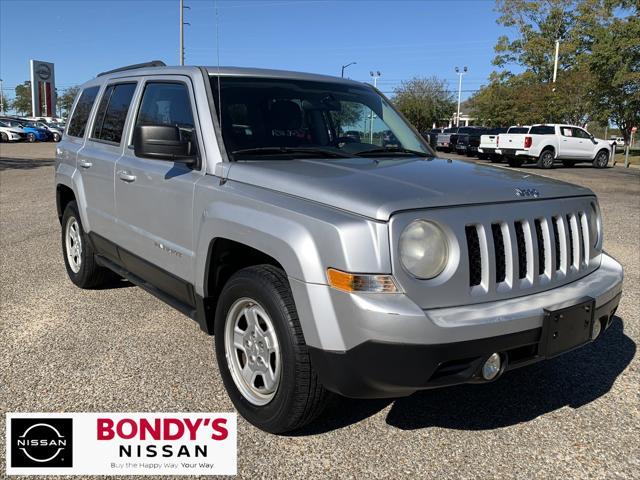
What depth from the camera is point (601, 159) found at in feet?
82.4

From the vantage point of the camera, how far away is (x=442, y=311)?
7.98 ft

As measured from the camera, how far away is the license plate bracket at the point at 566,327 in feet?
8.54

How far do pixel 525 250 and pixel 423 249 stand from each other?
600 mm

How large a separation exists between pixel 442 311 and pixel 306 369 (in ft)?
2.12

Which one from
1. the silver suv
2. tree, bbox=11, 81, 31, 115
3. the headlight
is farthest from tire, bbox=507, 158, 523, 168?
tree, bbox=11, 81, 31, 115

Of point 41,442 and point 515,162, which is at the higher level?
point 515,162

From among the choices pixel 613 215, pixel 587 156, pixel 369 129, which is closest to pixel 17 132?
pixel 587 156

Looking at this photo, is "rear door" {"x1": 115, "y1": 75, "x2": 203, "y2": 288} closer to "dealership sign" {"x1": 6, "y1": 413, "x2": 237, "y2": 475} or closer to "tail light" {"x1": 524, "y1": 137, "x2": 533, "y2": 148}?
"dealership sign" {"x1": 6, "y1": 413, "x2": 237, "y2": 475}

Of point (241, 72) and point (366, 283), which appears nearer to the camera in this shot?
point (366, 283)

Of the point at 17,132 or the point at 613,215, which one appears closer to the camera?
the point at 613,215

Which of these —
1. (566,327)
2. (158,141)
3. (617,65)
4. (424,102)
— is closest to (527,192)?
(566,327)

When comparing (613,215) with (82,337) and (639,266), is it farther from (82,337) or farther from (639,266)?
(82,337)

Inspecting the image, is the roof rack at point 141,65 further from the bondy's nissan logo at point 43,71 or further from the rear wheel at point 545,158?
the bondy's nissan logo at point 43,71

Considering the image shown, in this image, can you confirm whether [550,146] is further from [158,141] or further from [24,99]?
[24,99]
